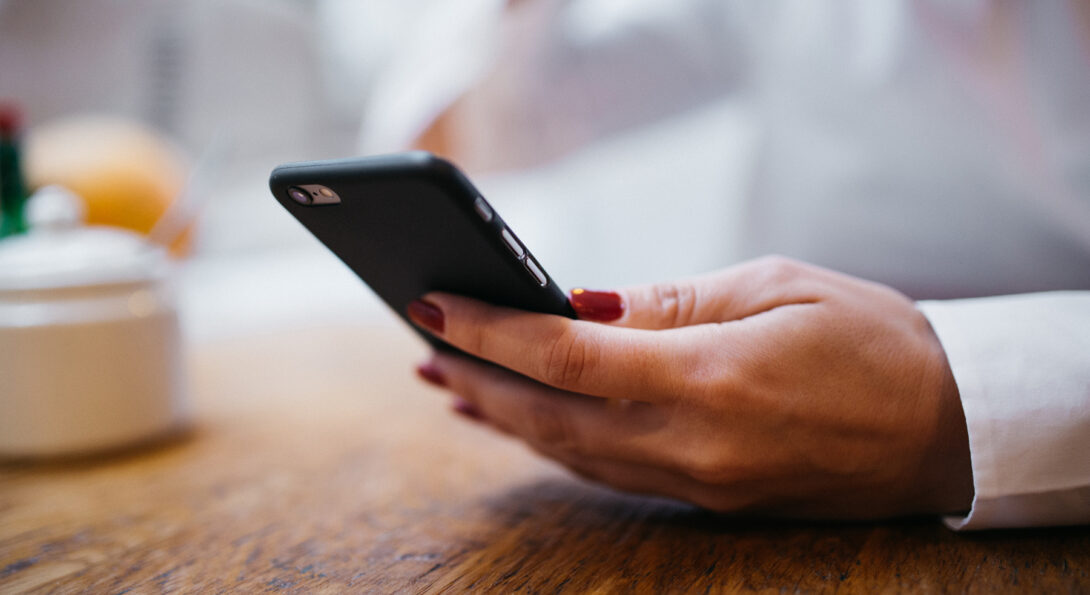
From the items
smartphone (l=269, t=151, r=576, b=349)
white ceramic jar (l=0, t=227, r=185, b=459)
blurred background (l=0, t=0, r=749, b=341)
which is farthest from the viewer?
blurred background (l=0, t=0, r=749, b=341)

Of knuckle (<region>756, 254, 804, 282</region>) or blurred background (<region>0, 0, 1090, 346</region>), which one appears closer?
knuckle (<region>756, 254, 804, 282</region>)

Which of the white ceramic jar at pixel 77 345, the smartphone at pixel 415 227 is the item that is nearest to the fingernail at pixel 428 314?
the smartphone at pixel 415 227

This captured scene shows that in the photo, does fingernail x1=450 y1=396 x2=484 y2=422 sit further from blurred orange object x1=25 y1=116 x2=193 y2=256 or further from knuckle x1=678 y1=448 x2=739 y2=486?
blurred orange object x1=25 y1=116 x2=193 y2=256

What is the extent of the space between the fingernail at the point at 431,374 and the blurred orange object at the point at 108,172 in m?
0.66

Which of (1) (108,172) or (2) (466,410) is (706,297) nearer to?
(2) (466,410)

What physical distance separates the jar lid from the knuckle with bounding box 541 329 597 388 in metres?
0.34

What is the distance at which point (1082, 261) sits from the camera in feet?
1.53

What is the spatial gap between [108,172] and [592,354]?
0.98m

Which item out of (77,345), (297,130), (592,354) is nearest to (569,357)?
(592,354)

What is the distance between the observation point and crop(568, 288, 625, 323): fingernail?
325mm

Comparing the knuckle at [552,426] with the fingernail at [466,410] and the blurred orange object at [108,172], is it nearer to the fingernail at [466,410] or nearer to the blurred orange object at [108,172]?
the fingernail at [466,410]

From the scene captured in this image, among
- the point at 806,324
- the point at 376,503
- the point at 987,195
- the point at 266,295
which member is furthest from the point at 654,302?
the point at 266,295

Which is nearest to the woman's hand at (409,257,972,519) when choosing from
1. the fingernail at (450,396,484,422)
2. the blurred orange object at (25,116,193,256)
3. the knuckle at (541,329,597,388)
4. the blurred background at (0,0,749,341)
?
the knuckle at (541,329,597,388)

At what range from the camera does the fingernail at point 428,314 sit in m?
0.33
